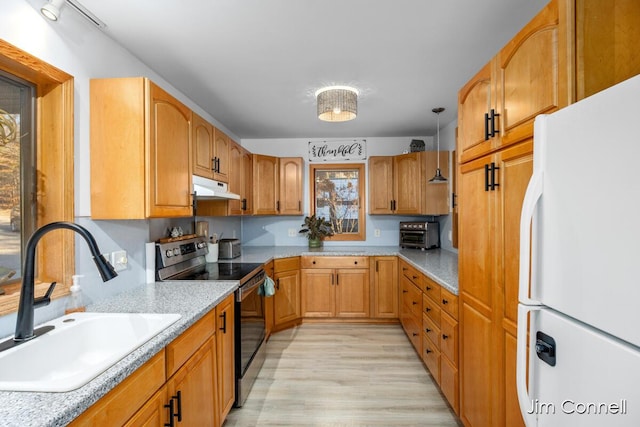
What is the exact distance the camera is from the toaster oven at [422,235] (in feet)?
11.8

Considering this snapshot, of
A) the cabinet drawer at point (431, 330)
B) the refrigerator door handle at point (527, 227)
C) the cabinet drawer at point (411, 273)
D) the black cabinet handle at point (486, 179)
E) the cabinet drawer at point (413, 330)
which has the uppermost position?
the black cabinet handle at point (486, 179)

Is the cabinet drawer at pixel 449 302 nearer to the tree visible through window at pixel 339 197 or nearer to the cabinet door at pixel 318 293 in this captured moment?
the cabinet door at pixel 318 293

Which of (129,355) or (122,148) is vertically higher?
(122,148)

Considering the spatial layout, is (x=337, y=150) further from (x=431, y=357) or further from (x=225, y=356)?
(x=225, y=356)

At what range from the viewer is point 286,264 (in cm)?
339

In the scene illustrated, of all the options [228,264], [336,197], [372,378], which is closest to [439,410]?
[372,378]

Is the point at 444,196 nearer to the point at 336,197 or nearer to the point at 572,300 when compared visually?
the point at 336,197

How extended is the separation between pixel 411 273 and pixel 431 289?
616mm

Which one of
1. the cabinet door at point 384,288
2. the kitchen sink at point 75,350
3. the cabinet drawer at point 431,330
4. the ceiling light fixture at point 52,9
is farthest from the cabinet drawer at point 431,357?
the ceiling light fixture at point 52,9

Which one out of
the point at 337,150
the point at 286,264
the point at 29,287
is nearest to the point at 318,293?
the point at 286,264

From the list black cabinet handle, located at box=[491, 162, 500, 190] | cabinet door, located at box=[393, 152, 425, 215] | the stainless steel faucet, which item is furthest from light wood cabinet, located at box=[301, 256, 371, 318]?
the stainless steel faucet

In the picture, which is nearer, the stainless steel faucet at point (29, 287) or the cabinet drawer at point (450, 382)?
the stainless steel faucet at point (29, 287)

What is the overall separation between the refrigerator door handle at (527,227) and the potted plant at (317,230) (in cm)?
301

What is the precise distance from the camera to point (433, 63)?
2.10m
